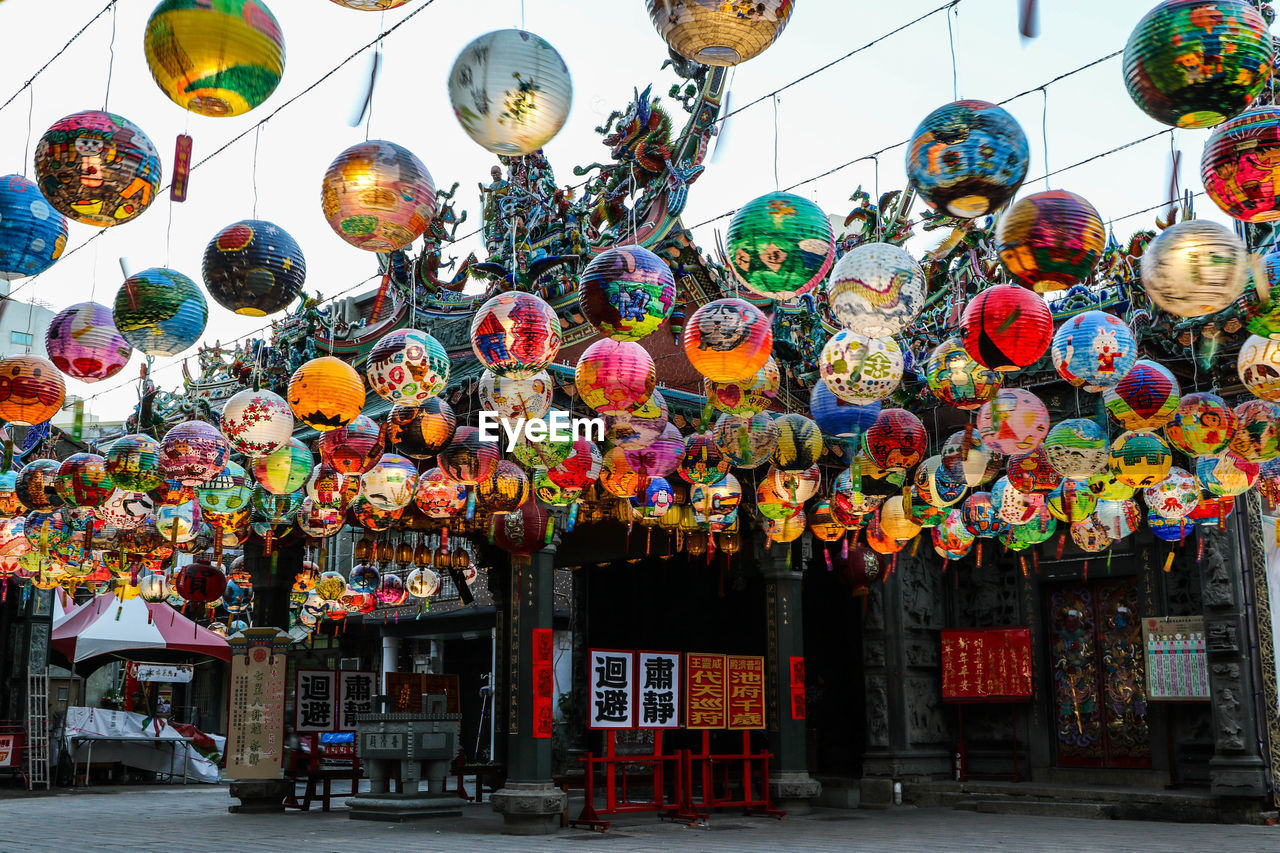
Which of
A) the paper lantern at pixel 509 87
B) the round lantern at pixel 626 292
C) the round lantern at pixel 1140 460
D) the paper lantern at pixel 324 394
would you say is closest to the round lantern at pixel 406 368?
the paper lantern at pixel 324 394

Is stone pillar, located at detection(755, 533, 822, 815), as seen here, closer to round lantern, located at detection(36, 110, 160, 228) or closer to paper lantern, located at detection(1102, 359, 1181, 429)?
paper lantern, located at detection(1102, 359, 1181, 429)

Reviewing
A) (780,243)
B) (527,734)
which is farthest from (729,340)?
(527,734)

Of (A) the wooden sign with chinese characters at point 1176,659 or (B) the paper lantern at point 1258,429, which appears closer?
(B) the paper lantern at point 1258,429

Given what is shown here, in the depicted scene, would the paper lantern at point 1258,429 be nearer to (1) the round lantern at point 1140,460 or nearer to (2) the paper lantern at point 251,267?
(1) the round lantern at point 1140,460

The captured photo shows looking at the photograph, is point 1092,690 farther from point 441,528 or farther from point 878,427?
point 441,528

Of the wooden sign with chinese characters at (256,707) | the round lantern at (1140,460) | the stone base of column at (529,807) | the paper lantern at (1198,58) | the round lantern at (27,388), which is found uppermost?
the paper lantern at (1198,58)

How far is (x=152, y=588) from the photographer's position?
13734 mm

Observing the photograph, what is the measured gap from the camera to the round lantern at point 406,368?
7457mm

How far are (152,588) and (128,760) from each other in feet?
21.2

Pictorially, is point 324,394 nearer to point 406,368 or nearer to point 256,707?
point 406,368

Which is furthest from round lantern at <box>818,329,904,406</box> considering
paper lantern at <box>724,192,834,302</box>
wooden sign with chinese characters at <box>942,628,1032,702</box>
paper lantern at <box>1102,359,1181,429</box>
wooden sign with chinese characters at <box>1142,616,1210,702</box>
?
wooden sign with chinese characters at <box>942,628,1032,702</box>

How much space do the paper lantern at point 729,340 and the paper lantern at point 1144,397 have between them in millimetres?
2278

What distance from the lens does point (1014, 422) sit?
7.76m

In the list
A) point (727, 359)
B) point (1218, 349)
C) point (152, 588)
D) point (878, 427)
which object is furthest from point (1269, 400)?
point (152, 588)
